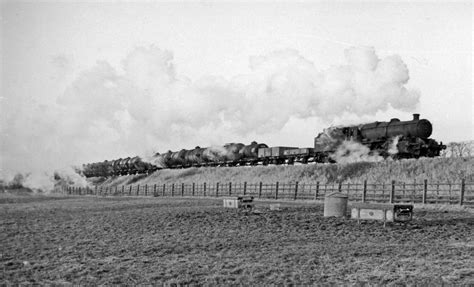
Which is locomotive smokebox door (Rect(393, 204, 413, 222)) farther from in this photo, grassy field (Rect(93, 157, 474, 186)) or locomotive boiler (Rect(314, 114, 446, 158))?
locomotive boiler (Rect(314, 114, 446, 158))

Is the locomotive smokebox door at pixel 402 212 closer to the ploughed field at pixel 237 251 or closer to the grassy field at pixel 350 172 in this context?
the ploughed field at pixel 237 251

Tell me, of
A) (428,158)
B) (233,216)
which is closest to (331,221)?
(233,216)

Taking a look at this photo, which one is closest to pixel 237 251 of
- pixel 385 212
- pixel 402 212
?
pixel 385 212

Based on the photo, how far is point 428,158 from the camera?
1396 inches

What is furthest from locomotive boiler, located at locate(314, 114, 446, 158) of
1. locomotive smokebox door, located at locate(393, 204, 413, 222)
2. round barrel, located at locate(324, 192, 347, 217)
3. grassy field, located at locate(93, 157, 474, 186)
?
locomotive smokebox door, located at locate(393, 204, 413, 222)

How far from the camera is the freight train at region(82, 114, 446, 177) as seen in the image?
1475 inches

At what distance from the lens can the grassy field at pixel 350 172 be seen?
109 feet

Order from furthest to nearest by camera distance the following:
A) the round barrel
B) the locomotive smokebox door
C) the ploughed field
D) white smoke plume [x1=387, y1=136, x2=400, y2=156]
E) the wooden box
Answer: white smoke plume [x1=387, y1=136, x2=400, y2=156] < the round barrel < the locomotive smokebox door < the wooden box < the ploughed field

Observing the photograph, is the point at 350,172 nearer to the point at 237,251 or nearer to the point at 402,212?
the point at 402,212

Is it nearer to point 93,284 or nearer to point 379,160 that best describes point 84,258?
point 93,284

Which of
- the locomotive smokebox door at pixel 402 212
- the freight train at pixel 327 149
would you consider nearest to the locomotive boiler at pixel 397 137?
the freight train at pixel 327 149

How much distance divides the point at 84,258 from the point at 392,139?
30.0 m

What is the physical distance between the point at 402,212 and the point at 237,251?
27.7 feet

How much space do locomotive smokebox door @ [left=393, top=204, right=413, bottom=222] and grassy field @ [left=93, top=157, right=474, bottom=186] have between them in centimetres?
1359
